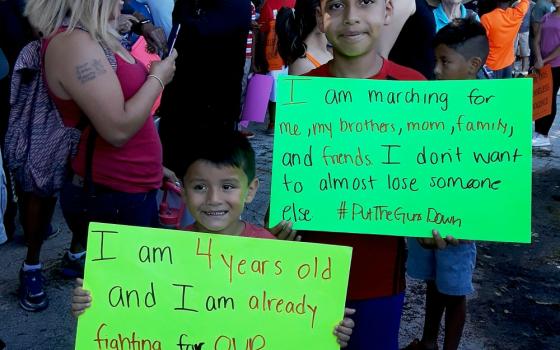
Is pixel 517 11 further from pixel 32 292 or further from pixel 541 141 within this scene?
pixel 32 292

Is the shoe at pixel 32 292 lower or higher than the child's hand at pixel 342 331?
lower

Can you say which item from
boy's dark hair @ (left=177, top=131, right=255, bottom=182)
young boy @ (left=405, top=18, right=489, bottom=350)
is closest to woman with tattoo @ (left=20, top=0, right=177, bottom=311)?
boy's dark hair @ (left=177, top=131, right=255, bottom=182)

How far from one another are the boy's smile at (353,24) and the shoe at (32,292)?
1976 mm

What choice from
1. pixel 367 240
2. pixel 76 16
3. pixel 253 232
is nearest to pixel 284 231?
pixel 253 232

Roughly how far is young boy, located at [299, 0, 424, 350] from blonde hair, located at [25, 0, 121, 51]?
0.73 metres

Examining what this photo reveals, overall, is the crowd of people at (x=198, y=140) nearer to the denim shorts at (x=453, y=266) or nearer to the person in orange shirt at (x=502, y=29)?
the denim shorts at (x=453, y=266)

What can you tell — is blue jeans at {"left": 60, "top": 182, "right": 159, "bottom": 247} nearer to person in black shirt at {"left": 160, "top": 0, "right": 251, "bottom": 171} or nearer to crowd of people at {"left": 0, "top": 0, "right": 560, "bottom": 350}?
crowd of people at {"left": 0, "top": 0, "right": 560, "bottom": 350}

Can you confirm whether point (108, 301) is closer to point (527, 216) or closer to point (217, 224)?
point (217, 224)

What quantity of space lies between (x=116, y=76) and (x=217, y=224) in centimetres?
68

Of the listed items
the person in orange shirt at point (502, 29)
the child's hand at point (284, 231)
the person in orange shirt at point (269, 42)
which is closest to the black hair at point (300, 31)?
the child's hand at point (284, 231)

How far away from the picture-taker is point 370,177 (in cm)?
175

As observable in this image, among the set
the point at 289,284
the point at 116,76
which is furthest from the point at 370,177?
the point at 116,76

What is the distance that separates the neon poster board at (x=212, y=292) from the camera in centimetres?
157

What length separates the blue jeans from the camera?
234cm
